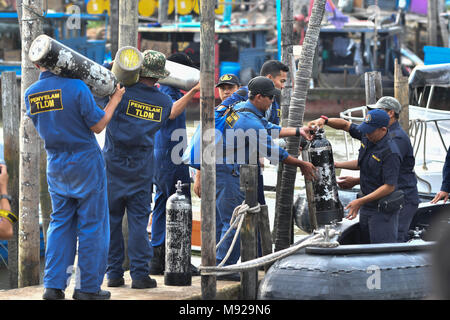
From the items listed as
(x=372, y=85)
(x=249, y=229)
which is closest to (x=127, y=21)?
(x=249, y=229)

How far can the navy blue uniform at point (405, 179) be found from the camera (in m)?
6.62

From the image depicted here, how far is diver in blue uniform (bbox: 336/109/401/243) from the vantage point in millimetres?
6188

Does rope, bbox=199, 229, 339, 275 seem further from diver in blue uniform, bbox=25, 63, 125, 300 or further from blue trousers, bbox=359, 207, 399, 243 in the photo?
diver in blue uniform, bbox=25, 63, 125, 300

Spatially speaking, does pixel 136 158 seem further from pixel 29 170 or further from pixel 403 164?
pixel 403 164

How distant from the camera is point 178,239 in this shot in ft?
20.1

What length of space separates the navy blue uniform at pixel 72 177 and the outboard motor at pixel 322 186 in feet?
5.93

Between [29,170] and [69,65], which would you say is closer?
[69,65]

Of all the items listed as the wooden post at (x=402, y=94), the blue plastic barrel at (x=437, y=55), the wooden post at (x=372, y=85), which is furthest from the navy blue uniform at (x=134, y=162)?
the blue plastic barrel at (x=437, y=55)

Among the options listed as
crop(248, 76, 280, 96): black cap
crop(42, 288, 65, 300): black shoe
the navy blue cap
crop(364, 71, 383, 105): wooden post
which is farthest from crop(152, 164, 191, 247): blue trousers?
crop(364, 71, 383, 105): wooden post

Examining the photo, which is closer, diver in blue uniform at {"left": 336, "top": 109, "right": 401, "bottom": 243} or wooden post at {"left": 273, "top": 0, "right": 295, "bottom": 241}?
diver in blue uniform at {"left": 336, "top": 109, "right": 401, "bottom": 243}

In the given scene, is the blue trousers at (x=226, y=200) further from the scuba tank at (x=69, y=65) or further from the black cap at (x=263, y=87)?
the scuba tank at (x=69, y=65)

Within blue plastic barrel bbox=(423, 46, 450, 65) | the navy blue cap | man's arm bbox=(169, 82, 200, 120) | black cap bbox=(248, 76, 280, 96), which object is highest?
blue plastic barrel bbox=(423, 46, 450, 65)

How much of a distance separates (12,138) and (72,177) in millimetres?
2534

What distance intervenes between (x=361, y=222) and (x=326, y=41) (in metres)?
18.8
